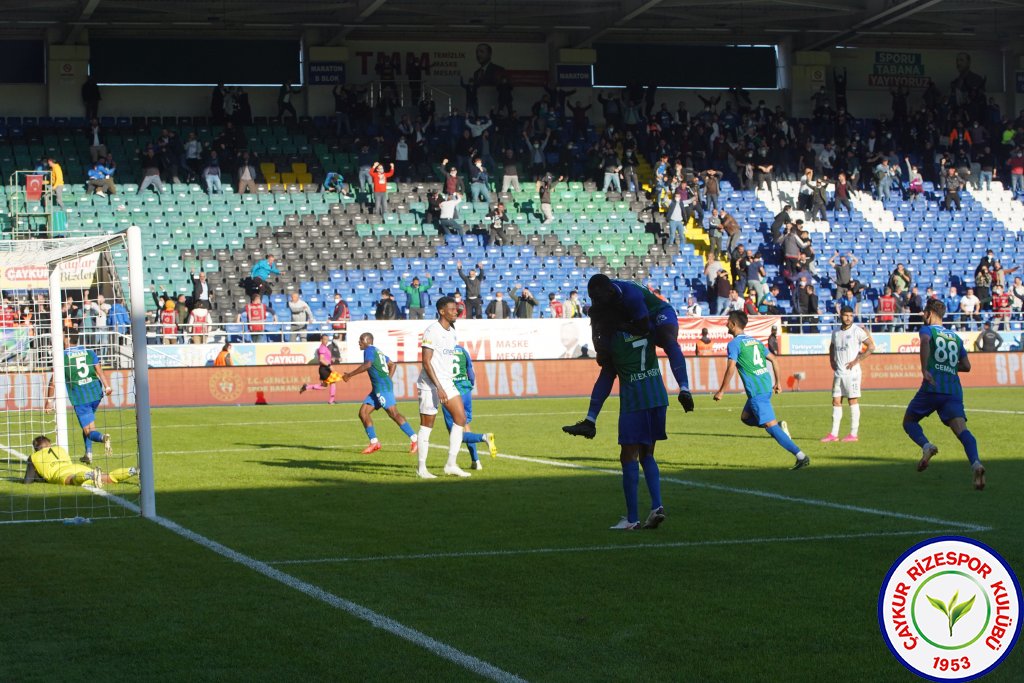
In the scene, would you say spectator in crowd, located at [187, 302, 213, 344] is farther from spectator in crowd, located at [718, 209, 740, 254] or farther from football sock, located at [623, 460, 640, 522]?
football sock, located at [623, 460, 640, 522]

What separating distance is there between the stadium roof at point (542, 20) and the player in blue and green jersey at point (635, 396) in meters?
34.0

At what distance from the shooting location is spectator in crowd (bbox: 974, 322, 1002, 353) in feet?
128

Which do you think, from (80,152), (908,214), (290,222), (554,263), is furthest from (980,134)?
(80,152)

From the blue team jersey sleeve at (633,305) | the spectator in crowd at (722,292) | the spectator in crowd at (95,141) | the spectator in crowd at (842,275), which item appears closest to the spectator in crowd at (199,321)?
the spectator in crowd at (95,141)

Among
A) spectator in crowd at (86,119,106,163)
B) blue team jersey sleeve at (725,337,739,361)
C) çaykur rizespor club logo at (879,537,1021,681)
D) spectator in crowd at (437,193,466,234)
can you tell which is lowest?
çaykur rizespor club logo at (879,537,1021,681)

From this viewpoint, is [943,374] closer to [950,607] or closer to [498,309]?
[950,607]

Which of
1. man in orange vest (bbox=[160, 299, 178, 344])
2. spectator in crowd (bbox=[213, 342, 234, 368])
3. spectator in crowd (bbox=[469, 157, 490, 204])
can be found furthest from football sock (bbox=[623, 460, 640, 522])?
spectator in crowd (bbox=[469, 157, 490, 204])

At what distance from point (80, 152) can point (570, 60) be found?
1742 cm

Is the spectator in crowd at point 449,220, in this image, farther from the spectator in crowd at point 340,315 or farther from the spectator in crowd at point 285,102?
the spectator in crowd at point 285,102

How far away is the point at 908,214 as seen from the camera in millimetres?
48281

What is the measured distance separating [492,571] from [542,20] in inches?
1627

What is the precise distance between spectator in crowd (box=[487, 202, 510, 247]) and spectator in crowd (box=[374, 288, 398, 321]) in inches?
256

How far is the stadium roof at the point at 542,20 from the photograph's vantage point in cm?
4459

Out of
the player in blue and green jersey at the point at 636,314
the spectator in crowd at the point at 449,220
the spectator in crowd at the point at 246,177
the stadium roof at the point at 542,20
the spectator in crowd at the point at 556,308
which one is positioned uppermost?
the stadium roof at the point at 542,20
